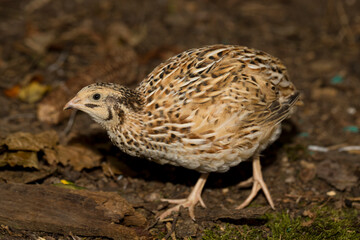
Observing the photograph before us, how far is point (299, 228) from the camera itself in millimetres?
4270

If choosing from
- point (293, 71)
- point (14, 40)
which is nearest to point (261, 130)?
point (293, 71)

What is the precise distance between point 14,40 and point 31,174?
3.46m

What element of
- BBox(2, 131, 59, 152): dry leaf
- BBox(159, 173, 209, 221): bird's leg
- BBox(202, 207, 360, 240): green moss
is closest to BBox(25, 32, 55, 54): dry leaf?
BBox(2, 131, 59, 152): dry leaf

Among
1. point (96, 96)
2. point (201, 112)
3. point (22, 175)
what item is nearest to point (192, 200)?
point (201, 112)

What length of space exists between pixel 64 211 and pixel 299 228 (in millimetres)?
2337

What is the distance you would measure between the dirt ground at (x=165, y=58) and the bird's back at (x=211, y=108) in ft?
2.34

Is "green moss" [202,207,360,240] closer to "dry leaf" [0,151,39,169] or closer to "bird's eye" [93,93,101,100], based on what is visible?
"bird's eye" [93,93,101,100]

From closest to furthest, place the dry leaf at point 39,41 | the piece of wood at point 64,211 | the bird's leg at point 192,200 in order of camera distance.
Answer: the piece of wood at point 64,211
the bird's leg at point 192,200
the dry leaf at point 39,41

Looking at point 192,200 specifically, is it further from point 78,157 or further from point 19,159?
point 19,159

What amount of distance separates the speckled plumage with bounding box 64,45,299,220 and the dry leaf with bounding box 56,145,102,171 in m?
0.83

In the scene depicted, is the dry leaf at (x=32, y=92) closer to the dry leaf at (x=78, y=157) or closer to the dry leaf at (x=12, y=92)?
the dry leaf at (x=12, y=92)

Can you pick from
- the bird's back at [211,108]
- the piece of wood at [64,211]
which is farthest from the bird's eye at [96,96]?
the piece of wood at [64,211]

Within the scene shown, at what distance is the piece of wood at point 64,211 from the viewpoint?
3812mm

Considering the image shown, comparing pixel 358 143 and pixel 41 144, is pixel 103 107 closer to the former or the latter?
pixel 41 144
